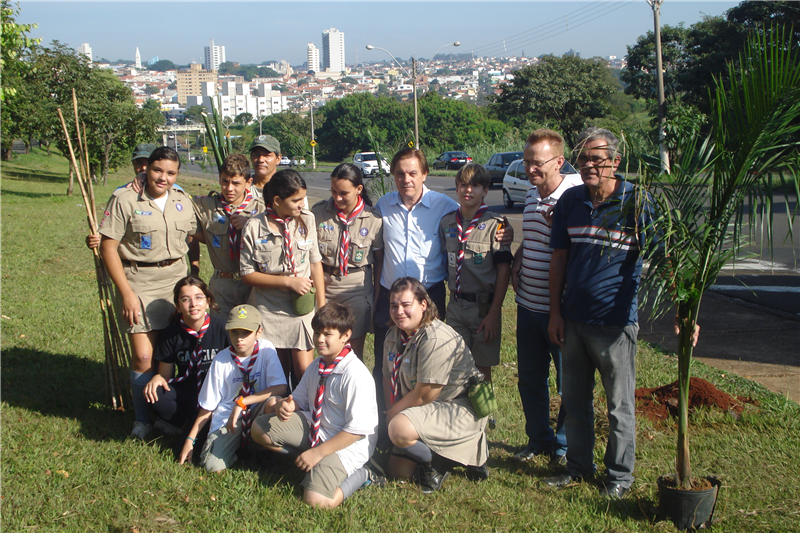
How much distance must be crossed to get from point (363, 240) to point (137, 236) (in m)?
1.51

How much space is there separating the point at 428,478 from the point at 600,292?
147cm

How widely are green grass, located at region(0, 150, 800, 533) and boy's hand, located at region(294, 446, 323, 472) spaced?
0.65 feet

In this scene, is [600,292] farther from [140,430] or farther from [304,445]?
[140,430]

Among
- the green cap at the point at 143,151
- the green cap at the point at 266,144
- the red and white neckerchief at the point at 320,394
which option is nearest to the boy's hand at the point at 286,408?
the red and white neckerchief at the point at 320,394

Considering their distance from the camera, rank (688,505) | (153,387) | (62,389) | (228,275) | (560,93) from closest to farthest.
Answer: (688,505), (153,387), (228,275), (62,389), (560,93)

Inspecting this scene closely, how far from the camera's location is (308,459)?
12.0 feet

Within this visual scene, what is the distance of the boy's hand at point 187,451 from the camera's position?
4.07m

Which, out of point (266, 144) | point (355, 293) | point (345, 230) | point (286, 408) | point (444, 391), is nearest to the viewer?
point (286, 408)

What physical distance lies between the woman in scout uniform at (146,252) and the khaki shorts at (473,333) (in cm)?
195

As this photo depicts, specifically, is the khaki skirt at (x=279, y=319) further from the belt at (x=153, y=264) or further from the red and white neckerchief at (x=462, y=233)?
the red and white neckerchief at (x=462, y=233)

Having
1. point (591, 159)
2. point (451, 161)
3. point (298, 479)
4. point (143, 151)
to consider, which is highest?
point (451, 161)

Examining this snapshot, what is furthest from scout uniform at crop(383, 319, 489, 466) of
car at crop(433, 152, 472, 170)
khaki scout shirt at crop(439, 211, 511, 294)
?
car at crop(433, 152, 472, 170)

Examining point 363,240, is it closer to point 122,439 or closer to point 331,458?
point 331,458

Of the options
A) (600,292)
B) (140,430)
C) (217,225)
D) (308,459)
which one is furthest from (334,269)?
(600,292)
